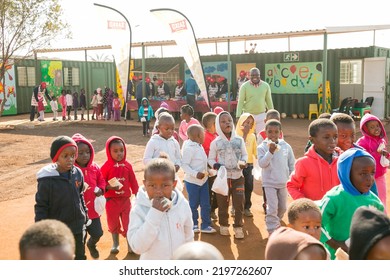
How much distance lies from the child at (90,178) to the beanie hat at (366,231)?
2980mm

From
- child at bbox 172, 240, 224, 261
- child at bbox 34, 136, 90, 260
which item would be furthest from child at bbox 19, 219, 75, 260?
child at bbox 34, 136, 90, 260

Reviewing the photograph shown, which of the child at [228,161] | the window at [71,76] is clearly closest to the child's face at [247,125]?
the child at [228,161]

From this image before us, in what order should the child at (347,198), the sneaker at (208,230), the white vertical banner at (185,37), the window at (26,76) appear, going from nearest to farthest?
the child at (347,198), the sneaker at (208,230), the white vertical banner at (185,37), the window at (26,76)

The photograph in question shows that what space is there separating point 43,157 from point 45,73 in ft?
46.5

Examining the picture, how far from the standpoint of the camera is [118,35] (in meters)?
13.9

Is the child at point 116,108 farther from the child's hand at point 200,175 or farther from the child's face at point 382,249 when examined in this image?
the child's face at point 382,249

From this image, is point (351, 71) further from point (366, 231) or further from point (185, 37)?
point (366, 231)

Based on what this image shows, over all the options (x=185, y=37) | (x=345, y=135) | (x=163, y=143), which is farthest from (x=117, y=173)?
(x=185, y=37)

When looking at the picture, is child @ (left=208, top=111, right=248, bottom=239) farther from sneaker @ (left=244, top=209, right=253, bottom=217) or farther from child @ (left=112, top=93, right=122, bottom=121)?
child @ (left=112, top=93, right=122, bottom=121)

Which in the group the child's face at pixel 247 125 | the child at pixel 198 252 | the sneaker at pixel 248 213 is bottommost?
the sneaker at pixel 248 213

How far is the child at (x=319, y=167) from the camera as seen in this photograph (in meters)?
3.71

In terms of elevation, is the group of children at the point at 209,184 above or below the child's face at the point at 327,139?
below

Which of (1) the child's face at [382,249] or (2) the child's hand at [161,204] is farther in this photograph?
(2) the child's hand at [161,204]
